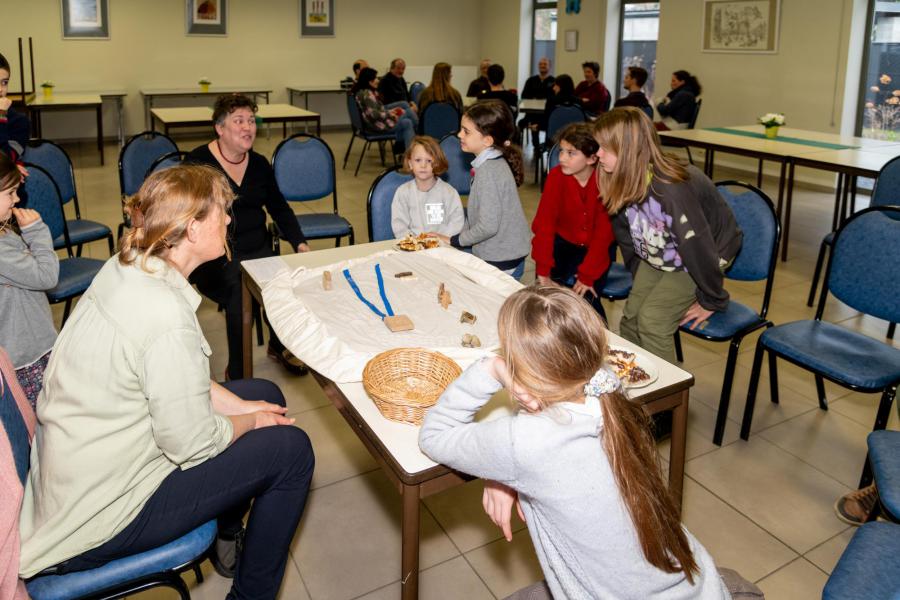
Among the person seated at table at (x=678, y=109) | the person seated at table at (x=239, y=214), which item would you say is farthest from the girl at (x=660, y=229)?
the person seated at table at (x=678, y=109)

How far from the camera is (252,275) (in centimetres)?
248

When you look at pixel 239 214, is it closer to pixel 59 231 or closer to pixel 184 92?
pixel 59 231

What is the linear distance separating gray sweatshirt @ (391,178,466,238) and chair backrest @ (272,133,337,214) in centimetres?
122

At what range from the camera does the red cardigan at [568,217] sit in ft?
10.1

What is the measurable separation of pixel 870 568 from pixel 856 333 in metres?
1.30

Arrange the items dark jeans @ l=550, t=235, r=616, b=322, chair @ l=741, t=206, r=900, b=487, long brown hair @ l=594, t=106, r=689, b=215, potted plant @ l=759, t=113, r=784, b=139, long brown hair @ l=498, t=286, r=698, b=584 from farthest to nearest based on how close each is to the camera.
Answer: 1. potted plant @ l=759, t=113, r=784, b=139
2. dark jeans @ l=550, t=235, r=616, b=322
3. long brown hair @ l=594, t=106, r=689, b=215
4. chair @ l=741, t=206, r=900, b=487
5. long brown hair @ l=498, t=286, r=698, b=584

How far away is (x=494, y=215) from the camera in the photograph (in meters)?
3.06

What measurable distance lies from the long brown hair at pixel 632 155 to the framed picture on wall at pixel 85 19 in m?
9.14

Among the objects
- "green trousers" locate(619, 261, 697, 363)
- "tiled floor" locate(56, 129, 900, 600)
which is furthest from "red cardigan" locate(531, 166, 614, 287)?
"tiled floor" locate(56, 129, 900, 600)

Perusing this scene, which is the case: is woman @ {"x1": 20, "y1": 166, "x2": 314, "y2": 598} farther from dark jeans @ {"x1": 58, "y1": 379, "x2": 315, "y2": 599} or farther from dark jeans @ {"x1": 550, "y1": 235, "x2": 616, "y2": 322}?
dark jeans @ {"x1": 550, "y1": 235, "x2": 616, "y2": 322}

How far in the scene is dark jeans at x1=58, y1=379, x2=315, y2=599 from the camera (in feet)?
4.83

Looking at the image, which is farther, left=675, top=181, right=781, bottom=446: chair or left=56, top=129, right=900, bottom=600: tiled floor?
left=675, top=181, right=781, bottom=446: chair

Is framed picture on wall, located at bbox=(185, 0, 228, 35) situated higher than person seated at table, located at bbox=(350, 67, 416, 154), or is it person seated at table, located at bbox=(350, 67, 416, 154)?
framed picture on wall, located at bbox=(185, 0, 228, 35)

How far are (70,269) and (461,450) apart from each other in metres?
2.64
